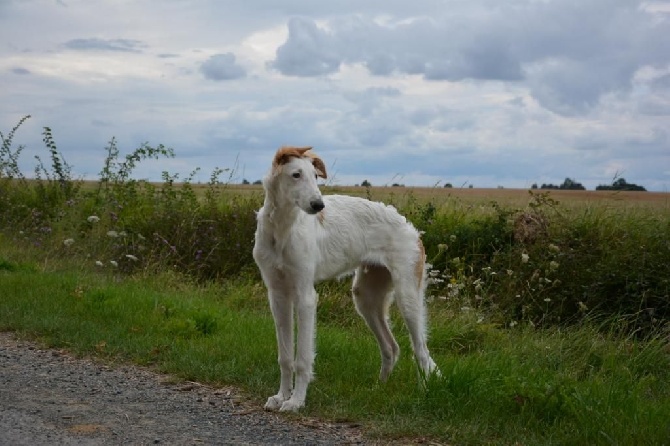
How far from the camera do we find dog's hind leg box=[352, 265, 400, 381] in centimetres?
833

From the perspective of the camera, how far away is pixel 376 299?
841cm

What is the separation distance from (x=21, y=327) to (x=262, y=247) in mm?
3874

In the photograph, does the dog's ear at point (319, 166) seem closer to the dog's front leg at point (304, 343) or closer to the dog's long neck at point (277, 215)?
the dog's long neck at point (277, 215)

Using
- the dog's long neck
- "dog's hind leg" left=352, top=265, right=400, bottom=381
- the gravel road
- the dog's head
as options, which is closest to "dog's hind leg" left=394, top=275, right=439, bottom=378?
"dog's hind leg" left=352, top=265, right=400, bottom=381

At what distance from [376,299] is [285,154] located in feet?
6.77

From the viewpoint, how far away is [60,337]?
9195 millimetres

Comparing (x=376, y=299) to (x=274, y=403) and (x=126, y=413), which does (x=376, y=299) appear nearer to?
(x=274, y=403)

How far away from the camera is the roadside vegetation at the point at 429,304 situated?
265 inches

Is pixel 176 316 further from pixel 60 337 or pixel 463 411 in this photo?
pixel 463 411

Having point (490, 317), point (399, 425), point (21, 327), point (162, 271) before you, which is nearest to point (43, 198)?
point (162, 271)

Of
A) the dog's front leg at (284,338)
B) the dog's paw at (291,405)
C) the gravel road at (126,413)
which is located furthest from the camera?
the dog's front leg at (284,338)

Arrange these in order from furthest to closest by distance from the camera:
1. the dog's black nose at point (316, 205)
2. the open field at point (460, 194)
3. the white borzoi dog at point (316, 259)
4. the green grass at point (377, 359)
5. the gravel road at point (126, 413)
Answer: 1. the open field at point (460, 194)
2. the white borzoi dog at point (316, 259)
3. the dog's black nose at point (316, 205)
4. the green grass at point (377, 359)
5. the gravel road at point (126, 413)

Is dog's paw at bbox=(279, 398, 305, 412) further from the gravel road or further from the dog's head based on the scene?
the dog's head

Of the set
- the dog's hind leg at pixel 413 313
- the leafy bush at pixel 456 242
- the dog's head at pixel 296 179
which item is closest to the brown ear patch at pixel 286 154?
the dog's head at pixel 296 179
